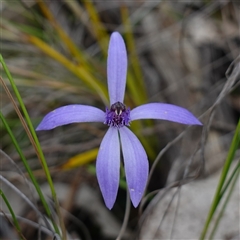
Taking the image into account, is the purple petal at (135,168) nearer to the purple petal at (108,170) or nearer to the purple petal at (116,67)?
the purple petal at (108,170)

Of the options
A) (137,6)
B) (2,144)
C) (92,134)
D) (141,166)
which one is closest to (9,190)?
(2,144)

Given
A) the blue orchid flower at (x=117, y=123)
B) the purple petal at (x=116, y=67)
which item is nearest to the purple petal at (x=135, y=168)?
the blue orchid flower at (x=117, y=123)

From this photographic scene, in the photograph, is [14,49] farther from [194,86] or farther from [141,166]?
[141,166]

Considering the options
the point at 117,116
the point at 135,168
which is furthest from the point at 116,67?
the point at 135,168

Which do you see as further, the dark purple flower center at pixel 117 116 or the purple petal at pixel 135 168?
the dark purple flower center at pixel 117 116

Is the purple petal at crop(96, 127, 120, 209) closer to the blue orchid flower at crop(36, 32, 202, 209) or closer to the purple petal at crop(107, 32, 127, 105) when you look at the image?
the blue orchid flower at crop(36, 32, 202, 209)
